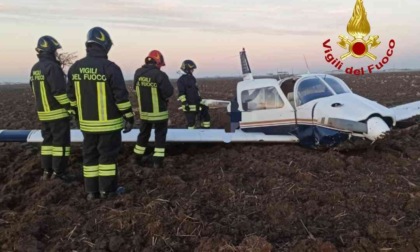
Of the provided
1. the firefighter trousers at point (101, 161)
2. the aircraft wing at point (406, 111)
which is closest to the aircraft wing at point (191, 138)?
the firefighter trousers at point (101, 161)

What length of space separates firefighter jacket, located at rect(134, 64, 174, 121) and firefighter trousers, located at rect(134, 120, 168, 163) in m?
0.14

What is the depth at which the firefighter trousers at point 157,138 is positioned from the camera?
→ 23.4ft

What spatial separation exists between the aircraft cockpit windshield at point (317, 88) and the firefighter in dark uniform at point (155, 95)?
9.63 feet

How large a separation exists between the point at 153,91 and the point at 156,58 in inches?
24.6

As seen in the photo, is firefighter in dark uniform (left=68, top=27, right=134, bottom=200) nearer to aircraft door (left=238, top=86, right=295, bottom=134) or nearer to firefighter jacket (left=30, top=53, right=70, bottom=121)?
firefighter jacket (left=30, top=53, right=70, bottom=121)

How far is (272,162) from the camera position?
6965 mm

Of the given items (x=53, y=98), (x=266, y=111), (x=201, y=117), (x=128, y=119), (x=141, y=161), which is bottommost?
(x=141, y=161)

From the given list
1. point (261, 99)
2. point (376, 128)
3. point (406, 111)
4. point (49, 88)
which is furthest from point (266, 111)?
point (49, 88)

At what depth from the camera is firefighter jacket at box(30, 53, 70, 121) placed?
20.4 feet

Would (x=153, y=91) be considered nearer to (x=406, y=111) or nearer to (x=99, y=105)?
(x=99, y=105)

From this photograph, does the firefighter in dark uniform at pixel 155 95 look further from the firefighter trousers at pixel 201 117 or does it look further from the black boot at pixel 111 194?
the firefighter trousers at pixel 201 117

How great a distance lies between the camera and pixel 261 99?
9.07 m

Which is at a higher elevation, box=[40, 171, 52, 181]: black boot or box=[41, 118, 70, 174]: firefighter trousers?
box=[41, 118, 70, 174]: firefighter trousers

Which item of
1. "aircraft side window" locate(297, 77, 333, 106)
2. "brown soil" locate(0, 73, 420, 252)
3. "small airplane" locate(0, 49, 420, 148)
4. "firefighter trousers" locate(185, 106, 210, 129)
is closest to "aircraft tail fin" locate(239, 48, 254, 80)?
"firefighter trousers" locate(185, 106, 210, 129)
